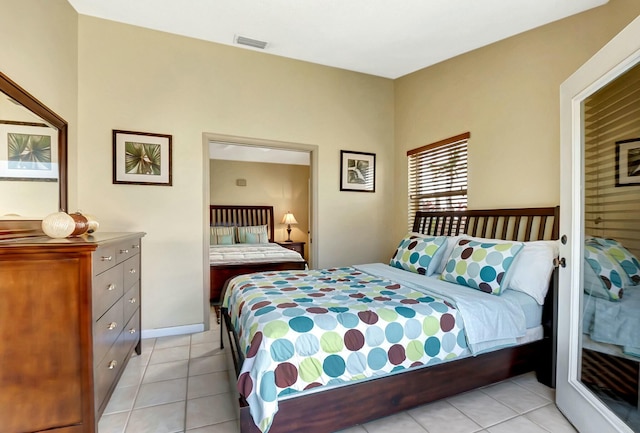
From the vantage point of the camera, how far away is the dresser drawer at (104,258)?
1551mm

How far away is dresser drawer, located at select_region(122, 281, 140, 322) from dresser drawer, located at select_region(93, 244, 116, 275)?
46cm

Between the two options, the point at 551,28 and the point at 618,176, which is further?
the point at 551,28

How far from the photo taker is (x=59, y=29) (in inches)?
95.9

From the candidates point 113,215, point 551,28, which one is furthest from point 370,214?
point 113,215

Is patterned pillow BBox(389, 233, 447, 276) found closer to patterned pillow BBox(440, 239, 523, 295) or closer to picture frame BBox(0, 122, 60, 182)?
patterned pillow BBox(440, 239, 523, 295)

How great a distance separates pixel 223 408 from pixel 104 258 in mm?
1164

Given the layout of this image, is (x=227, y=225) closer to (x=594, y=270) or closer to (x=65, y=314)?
(x=65, y=314)

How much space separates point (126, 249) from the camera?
223 cm

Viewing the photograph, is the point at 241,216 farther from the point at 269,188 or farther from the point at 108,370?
the point at 108,370

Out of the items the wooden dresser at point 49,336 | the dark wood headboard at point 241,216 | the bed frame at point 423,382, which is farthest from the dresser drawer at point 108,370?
the dark wood headboard at point 241,216

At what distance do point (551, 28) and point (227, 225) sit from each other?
5917 millimetres

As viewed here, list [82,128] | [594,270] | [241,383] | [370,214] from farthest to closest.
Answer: [370,214]
[82,128]
[594,270]
[241,383]

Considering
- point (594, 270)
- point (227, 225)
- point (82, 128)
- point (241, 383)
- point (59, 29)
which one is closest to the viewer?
point (241, 383)

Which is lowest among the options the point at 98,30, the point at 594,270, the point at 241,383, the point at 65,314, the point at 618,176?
the point at 241,383
